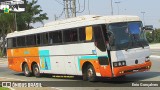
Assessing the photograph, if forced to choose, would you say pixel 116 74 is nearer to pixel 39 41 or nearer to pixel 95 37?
pixel 95 37

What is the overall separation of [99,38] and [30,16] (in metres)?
52.7

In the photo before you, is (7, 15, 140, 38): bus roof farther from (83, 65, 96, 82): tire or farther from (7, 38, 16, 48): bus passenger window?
(7, 38, 16, 48): bus passenger window

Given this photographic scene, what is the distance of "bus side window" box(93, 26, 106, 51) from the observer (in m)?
18.1

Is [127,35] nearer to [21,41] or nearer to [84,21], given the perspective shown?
[84,21]

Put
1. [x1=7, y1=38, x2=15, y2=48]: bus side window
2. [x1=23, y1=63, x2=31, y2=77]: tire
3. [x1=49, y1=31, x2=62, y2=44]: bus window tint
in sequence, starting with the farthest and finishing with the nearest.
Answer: [x1=7, y1=38, x2=15, y2=48]: bus side window < [x1=23, y1=63, x2=31, y2=77]: tire < [x1=49, y1=31, x2=62, y2=44]: bus window tint

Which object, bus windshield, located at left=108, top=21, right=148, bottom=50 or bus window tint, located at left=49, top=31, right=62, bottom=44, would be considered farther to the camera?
bus window tint, located at left=49, top=31, right=62, bottom=44

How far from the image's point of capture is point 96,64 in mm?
18578

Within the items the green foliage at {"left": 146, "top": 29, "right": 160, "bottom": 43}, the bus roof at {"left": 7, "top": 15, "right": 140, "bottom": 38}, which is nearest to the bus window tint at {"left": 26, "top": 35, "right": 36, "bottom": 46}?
the bus roof at {"left": 7, "top": 15, "right": 140, "bottom": 38}

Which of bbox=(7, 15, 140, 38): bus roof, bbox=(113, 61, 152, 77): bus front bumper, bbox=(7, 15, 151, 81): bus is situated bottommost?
bbox=(113, 61, 152, 77): bus front bumper

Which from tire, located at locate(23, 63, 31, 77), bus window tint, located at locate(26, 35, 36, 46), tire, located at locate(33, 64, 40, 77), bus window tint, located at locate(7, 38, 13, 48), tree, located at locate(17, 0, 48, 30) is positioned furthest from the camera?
tree, located at locate(17, 0, 48, 30)

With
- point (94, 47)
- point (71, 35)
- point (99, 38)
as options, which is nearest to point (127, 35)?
point (99, 38)

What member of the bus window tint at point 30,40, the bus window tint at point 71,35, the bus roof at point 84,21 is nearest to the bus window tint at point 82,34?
the bus roof at point 84,21

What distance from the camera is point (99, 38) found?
18281mm

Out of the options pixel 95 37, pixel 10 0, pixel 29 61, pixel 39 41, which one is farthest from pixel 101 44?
pixel 10 0
